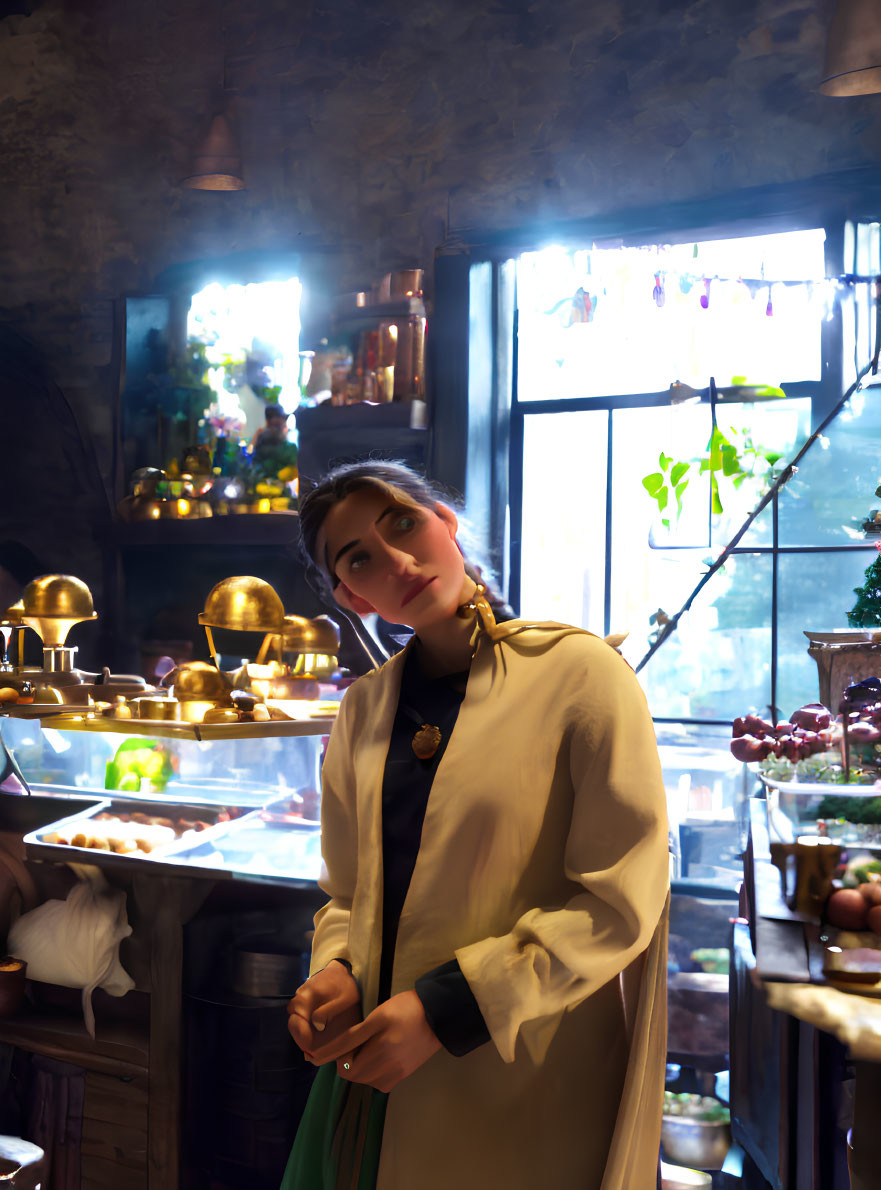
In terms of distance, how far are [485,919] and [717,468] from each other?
307 cm

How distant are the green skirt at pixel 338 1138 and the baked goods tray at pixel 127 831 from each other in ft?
4.01

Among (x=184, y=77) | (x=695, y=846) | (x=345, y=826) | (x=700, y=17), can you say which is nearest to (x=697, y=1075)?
(x=695, y=846)

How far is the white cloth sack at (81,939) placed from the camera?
2.68 m

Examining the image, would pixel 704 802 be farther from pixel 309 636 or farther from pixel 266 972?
pixel 309 636

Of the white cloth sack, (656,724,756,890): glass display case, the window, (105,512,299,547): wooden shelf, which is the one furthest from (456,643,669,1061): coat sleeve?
(105,512,299,547): wooden shelf

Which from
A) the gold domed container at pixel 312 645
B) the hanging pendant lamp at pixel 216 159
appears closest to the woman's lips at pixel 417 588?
the gold domed container at pixel 312 645

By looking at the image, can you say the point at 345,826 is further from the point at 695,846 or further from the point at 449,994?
the point at 695,846

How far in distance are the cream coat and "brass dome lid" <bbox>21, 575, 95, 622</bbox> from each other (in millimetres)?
1303

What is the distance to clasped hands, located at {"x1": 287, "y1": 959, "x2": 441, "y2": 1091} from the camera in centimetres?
130

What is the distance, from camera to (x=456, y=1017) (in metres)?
1.31

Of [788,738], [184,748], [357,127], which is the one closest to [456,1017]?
[788,738]

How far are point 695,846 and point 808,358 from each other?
1918 millimetres

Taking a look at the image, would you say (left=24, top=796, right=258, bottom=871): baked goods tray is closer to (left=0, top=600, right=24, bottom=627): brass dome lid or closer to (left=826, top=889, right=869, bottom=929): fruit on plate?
(left=0, top=600, right=24, bottom=627): brass dome lid

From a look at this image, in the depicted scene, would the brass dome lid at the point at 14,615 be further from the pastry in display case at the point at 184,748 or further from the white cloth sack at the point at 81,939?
the white cloth sack at the point at 81,939
